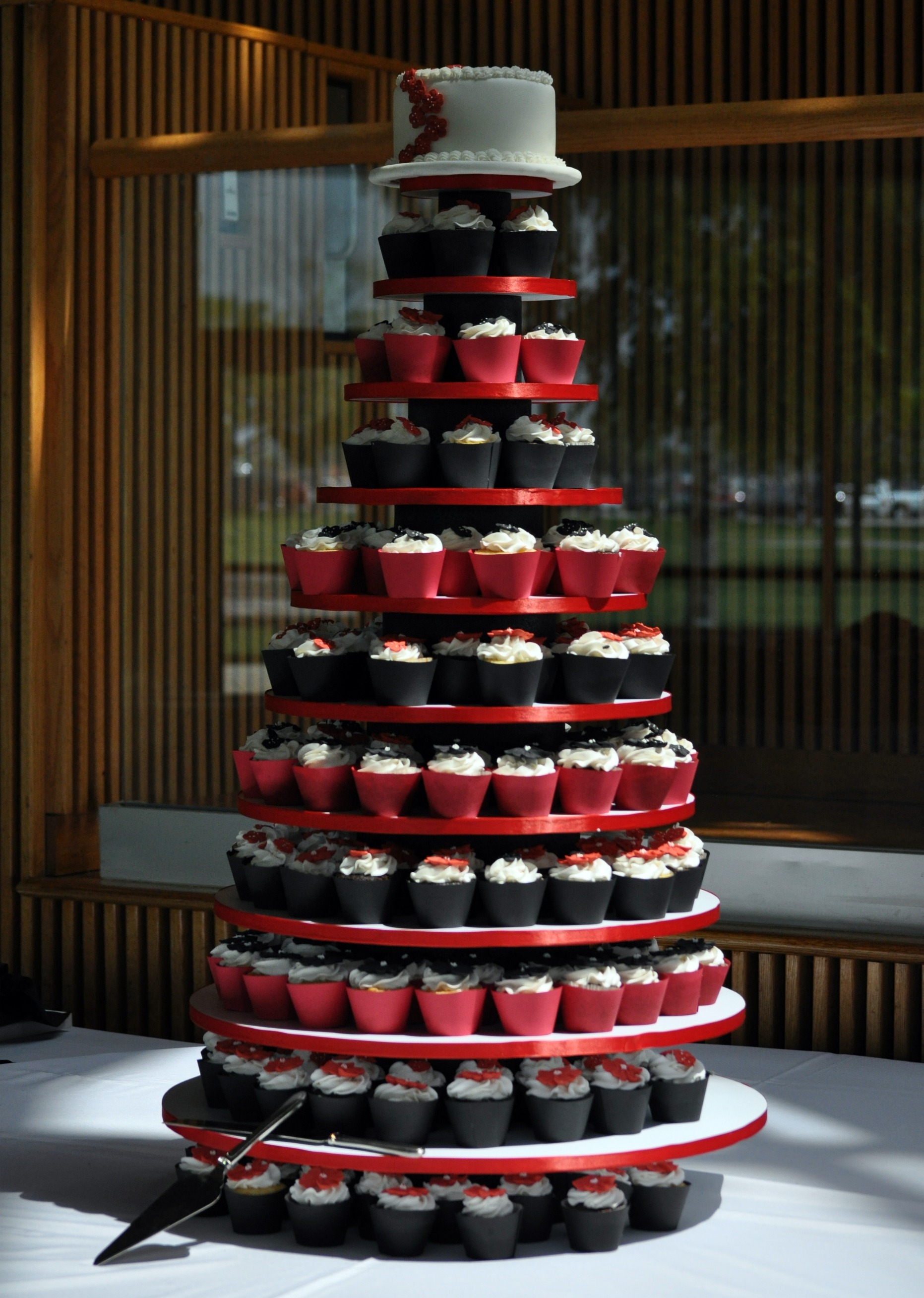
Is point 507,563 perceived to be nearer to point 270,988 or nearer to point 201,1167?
point 270,988

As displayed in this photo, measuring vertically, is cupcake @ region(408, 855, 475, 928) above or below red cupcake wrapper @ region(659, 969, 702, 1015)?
above

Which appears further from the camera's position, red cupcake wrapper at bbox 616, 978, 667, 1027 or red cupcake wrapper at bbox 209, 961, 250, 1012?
red cupcake wrapper at bbox 209, 961, 250, 1012

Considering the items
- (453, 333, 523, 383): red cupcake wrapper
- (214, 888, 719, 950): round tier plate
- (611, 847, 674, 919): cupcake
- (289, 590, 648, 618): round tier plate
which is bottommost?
(214, 888, 719, 950): round tier plate

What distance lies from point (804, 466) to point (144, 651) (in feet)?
7.26

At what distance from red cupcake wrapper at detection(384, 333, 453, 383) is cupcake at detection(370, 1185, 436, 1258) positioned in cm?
162

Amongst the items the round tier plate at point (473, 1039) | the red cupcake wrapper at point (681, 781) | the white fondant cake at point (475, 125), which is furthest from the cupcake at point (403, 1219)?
the white fondant cake at point (475, 125)

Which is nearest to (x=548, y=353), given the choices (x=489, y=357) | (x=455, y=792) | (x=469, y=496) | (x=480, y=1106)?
(x=489, y=357)

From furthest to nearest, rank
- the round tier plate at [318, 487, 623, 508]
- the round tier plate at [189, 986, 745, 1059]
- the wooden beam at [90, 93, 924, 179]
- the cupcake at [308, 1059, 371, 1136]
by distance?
the wooden beam at [90, 93, 924, 179] → the round tier plate at [318, 487, 623, 508] → the cupcake at [308, 1059, 371, 1136] → the round tier plate at [189, 986, 745, 1059]

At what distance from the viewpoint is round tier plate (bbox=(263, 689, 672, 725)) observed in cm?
352

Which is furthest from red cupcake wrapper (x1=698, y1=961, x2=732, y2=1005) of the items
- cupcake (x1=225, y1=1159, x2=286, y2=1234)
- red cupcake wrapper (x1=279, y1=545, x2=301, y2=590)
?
red cupcake wrapper (x1=279, y1=545, x2=301, y2=590)

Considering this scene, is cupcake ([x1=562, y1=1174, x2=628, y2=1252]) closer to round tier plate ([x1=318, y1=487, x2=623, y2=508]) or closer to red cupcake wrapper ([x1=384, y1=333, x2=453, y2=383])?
round tier plate ([x1=318, y1=487, x2=623, y2=508])

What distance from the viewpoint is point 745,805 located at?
5.22 metres

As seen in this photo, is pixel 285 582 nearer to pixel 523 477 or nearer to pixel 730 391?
pixel 730 391

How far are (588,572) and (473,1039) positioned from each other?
3.17ft
